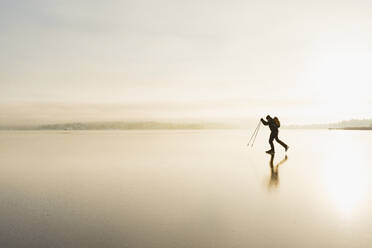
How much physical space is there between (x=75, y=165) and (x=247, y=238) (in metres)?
10.5

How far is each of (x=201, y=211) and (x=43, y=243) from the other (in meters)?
2.84

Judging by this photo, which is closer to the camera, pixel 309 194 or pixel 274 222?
pixel 274 222

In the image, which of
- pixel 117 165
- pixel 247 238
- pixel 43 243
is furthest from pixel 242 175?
pixel 43 243

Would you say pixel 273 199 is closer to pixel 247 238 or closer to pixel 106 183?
pixel 247 238

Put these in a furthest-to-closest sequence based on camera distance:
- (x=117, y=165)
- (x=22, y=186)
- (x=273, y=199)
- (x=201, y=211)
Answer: (x=117, y=165)
(x=22, y=186)
(x=273, y=199)
(x=201, y=211)

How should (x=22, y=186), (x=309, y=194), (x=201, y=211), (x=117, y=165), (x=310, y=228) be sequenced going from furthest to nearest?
(x=117, y=165), (x=22, y=186), (x=309, y=194), (x=201, y=211), (x=310, y=228)

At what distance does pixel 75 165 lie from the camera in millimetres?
13609

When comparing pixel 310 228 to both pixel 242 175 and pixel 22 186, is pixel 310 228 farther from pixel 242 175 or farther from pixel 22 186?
pixel 22 186

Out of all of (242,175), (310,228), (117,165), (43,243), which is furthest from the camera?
(117,165)

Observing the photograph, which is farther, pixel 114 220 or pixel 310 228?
pixel 114 220

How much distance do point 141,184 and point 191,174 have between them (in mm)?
2401

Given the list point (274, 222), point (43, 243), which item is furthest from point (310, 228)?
point (43, 243)

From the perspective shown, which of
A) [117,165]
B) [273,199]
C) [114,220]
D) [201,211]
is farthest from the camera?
[117,165]

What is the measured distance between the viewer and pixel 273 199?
23.7 ft
